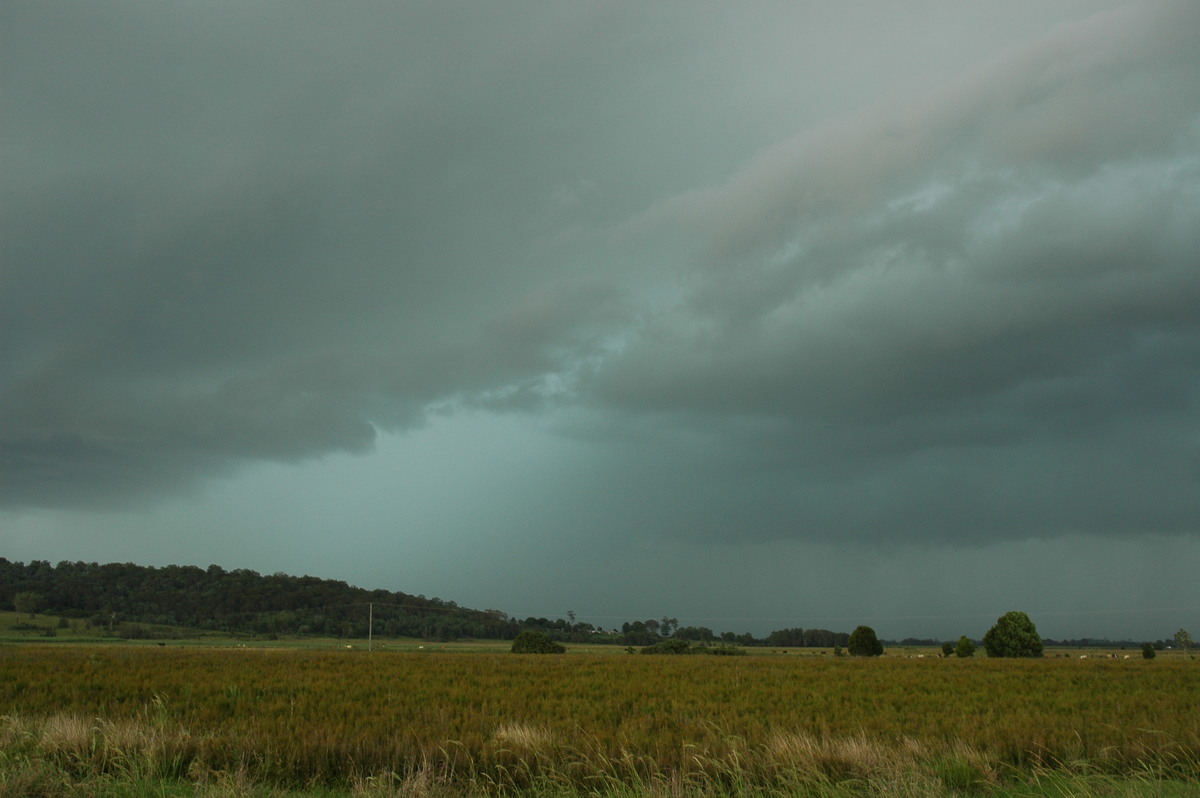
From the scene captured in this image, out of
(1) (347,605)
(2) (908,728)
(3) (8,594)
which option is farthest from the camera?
(1) (347,605)

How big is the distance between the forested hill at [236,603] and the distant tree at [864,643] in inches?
4106

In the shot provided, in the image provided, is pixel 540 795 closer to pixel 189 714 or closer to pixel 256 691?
pixel 189 714

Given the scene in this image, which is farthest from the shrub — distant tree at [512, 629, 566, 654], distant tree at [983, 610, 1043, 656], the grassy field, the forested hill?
the forested hill

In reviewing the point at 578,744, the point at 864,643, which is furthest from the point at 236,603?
the point at 578,744

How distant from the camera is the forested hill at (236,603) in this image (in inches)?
5719

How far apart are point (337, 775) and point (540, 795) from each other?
11.6 feet

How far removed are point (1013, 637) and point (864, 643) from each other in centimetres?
1557

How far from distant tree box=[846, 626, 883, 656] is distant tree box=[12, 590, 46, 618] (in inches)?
4909

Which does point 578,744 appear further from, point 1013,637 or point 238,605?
point 238,605

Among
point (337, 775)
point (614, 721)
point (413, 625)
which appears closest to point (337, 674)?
point (614, 721)

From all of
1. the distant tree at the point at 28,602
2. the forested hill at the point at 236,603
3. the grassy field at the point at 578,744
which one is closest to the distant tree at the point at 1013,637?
the grassy field at the point at 578,744

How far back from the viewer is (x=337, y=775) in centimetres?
1112

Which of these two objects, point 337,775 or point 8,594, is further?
point 8,594

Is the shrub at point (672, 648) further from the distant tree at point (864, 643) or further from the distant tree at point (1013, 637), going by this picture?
the distant tree at point (1013, 637)
